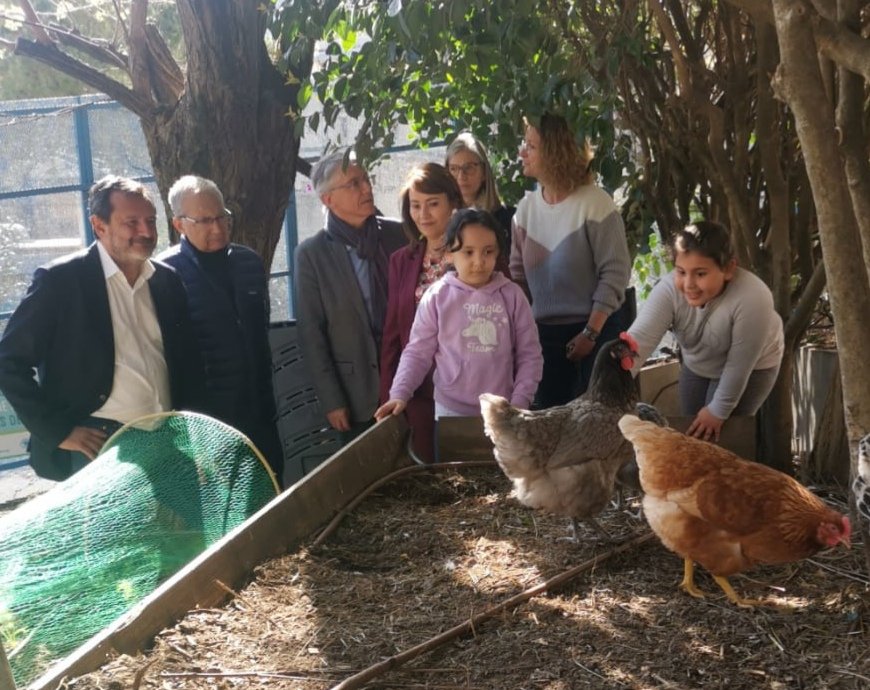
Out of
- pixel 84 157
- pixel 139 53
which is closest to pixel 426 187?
pixel 139 53

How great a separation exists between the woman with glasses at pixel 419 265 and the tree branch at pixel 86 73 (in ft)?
7.38

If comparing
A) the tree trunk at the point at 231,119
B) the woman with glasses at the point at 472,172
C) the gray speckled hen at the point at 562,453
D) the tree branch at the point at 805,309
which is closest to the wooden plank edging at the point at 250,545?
the gray speckled hen at the point at 562,453

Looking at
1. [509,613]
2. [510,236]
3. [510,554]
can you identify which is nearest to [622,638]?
[509,613]

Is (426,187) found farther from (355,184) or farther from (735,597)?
(735,597)

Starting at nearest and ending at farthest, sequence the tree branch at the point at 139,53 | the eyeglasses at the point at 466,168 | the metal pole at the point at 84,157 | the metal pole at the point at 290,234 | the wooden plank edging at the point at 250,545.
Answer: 1. the wooden plank edging at the point at 250,545
2. the eyeglasses at the point at 466,168
3. the tree branch at the point at 139,53
4. the metal pole at the point at 84,157
5. the metal pole at the point at 290,234

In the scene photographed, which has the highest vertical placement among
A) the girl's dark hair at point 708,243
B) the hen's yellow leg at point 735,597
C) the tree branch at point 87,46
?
the tree branch at point 87,46

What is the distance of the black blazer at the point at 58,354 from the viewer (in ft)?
11.7

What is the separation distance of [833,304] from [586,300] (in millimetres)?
1963

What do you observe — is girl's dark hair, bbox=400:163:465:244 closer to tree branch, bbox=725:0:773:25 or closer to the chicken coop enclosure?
the chicken coop enclosure

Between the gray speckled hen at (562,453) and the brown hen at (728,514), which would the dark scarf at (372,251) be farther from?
the brown hen at (728,514)

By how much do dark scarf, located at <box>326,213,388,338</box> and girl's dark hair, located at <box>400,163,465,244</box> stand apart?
0.21 m

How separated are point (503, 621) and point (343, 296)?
7.16 ft

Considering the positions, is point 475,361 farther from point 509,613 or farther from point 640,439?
point 509,613

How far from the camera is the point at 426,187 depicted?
14.0 ft
